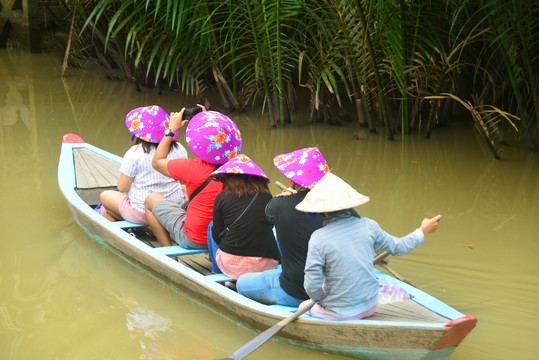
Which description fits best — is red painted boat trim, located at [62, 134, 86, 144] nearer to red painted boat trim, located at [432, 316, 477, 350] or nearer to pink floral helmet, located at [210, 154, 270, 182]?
pink floral helmet, located at [210, 154, 270, 182]

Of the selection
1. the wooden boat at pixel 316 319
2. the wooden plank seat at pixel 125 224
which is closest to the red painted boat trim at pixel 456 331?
the wooden boat at pixel 316 319

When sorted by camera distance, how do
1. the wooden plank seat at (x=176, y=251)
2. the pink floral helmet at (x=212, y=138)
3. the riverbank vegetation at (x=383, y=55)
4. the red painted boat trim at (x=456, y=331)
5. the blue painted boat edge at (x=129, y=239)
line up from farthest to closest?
the riverbank vegetation at (x=383, y=55), the wooden plank seat at (x=176, y=251), the pink floral helmet at (x=212, y=138), the blue painted boat edge at (x=129, y=239), the red painted boat trim at (x=456, y=331)

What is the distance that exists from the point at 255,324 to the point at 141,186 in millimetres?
1458

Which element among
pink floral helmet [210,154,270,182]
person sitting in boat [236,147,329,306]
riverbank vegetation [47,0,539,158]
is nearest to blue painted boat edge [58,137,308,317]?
person sitting in boat [236,147,329,306]

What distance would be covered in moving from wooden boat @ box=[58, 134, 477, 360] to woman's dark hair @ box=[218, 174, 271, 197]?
524mm

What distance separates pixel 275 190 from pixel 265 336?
268 cm

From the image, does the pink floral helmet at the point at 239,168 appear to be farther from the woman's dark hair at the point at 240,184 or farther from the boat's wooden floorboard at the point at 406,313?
the boat's wooden floorboard at the point at 406,313

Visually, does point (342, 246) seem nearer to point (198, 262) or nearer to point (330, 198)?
point (330, 198)

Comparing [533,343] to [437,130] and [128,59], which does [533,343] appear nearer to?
[437,130]

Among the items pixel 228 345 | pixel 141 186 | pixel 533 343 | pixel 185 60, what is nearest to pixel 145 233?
pixel 141 186

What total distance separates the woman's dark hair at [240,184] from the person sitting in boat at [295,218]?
33cm

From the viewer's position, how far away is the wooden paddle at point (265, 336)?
9.93 feet

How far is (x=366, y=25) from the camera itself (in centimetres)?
613

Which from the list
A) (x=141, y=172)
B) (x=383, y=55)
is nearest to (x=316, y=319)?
(x=141, y=172)
